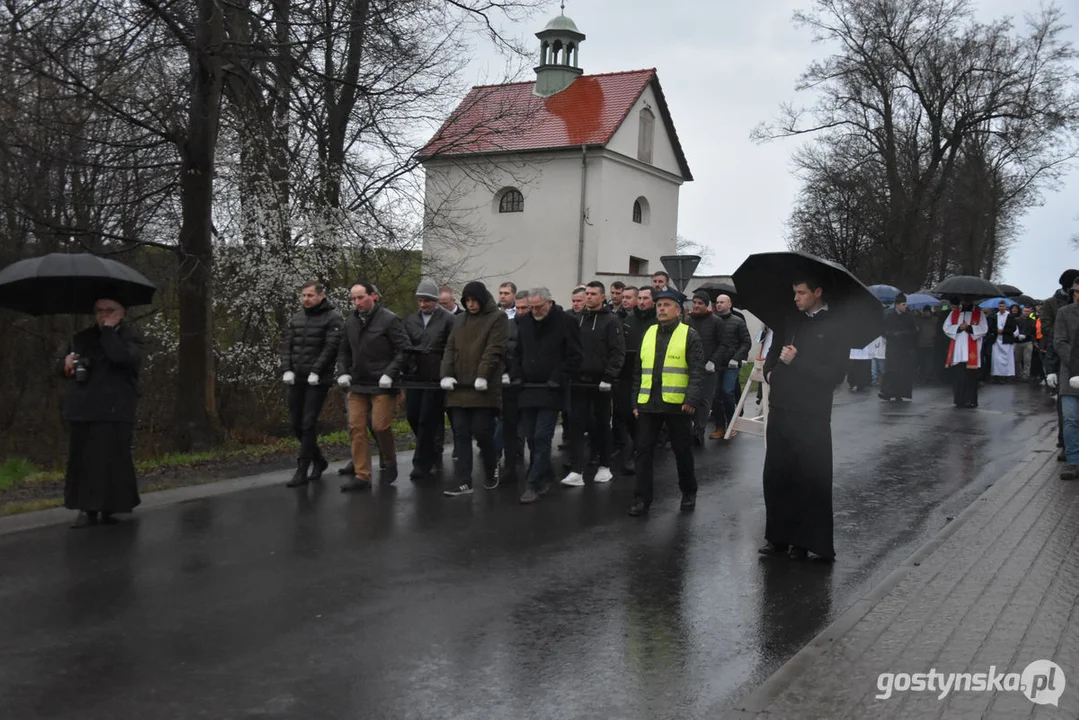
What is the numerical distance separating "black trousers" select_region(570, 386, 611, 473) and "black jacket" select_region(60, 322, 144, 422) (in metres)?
4.21

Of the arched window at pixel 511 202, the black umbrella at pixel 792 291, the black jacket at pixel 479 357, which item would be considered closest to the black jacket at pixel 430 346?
the black jacket at pixel 479 357

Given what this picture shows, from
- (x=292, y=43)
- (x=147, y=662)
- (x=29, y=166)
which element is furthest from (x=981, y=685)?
(x=29, y=166)

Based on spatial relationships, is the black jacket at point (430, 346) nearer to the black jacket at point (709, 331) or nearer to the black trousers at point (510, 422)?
the black trousers at point (510, 422)

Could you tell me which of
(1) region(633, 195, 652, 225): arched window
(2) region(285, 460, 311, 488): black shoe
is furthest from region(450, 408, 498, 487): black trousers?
(1) region(633, 195, 652, 225): arched window

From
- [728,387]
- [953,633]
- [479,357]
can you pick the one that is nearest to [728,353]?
[728,387]

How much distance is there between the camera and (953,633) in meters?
5.50

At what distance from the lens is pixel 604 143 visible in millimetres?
44562

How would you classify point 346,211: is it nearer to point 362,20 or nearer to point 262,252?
point 262,252

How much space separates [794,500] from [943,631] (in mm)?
2069

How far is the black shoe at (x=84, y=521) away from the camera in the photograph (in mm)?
8352

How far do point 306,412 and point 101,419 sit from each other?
246 cm

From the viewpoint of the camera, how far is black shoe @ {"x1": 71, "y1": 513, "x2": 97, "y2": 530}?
8.35m

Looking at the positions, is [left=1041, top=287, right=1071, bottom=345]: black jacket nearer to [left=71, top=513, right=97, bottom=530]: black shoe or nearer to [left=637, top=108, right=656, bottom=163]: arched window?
[left=71, top=513, right=97, bottom=530]: black shoe

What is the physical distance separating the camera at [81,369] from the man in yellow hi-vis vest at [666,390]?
446 centimetres
